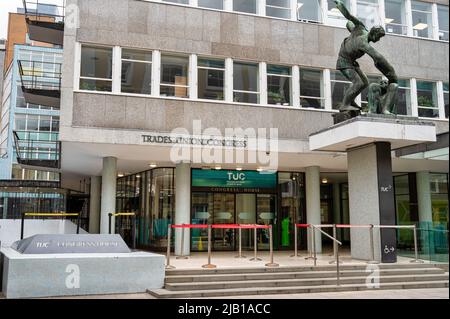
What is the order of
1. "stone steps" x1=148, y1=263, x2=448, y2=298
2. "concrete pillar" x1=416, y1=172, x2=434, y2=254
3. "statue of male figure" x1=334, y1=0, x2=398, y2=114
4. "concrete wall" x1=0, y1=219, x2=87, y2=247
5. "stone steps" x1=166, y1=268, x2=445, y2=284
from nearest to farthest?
1. "stone steps" x1=148, y1=263, x2=448, y2=298
2. "stone steps" x1=166, y1=268, x2=445, y2=284
3. "statue of male figure" x1=334, y1=0, x2=398, y2=114
4. "concrete pillar" x1=416, y1=172, x2=434, y2=254
5. "concrete wall" x1=0, y1=219, x2=87, y2=247

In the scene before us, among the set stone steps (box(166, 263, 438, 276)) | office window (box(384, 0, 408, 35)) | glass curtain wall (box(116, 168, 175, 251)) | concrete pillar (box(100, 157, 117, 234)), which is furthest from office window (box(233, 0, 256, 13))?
stone steps (box(166, 263, 438, 276))

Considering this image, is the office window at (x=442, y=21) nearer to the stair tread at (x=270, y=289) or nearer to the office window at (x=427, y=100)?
the office window at (x=427, y=100)

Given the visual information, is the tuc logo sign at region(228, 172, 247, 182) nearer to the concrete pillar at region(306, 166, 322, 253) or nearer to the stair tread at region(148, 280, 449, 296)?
the concrete pillar at region(306, 166, 322, 253)

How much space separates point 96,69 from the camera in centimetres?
1658

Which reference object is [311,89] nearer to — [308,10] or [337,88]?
[337,88]

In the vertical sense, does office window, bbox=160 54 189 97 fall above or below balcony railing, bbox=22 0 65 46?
below

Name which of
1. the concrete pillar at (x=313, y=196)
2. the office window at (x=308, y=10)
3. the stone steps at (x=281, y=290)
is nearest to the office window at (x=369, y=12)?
the office window at (x=308, y=10)

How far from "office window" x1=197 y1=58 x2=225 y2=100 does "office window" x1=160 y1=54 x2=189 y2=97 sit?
0.49 m

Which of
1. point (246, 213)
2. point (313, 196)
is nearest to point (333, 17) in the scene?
point (313, 196)

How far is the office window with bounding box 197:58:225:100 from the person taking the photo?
57.7ft

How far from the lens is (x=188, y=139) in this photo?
660 inches

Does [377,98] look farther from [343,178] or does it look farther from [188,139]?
[343,178]

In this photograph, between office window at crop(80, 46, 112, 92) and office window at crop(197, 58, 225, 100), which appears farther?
office window at crop(197, 58, 225, 100)
